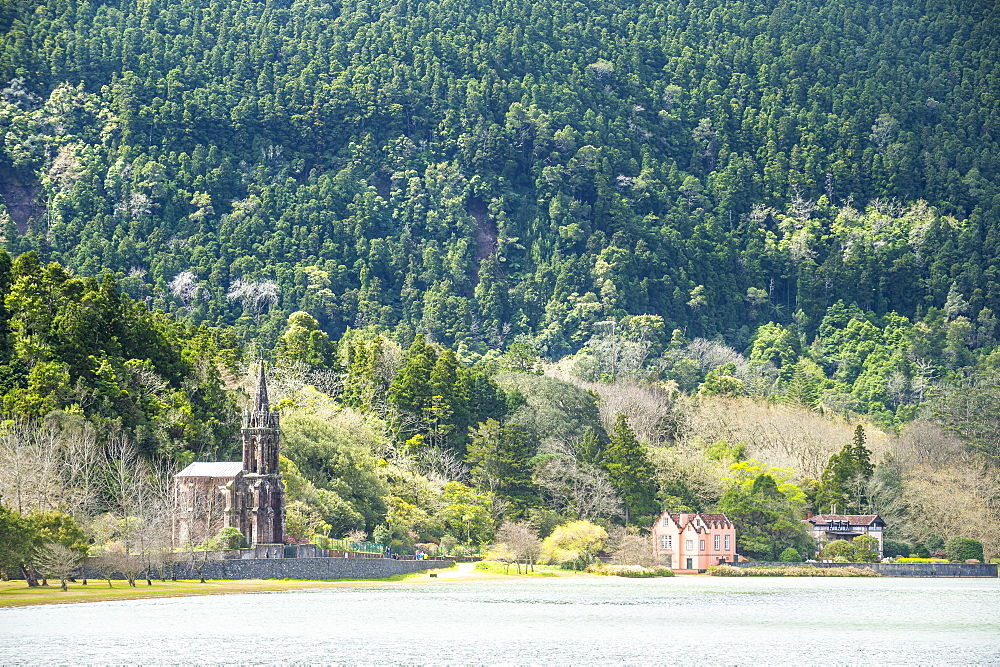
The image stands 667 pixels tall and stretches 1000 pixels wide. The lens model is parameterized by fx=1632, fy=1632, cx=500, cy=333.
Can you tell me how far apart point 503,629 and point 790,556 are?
6721cm

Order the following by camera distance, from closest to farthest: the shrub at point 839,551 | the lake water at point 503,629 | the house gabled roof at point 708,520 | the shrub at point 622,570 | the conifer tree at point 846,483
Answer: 1. the lake water at point 503,629
2. the shrub at point 622,570
3. the house gabled roof at point 708,520
4. the shrub at point 839,551
5. the conifer tree at point 846,483

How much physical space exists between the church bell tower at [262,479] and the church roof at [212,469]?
2.22 ft

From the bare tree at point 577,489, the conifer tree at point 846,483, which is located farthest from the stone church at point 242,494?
the conifer tree at point 846,483

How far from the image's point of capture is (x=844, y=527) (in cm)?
14175

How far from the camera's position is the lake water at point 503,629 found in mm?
63031

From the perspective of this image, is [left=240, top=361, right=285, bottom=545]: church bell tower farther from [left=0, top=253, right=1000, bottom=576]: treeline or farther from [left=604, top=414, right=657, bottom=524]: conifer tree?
[left=604, top=414, right=657, bottom=524]: conifer tree

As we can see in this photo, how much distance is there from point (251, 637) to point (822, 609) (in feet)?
117

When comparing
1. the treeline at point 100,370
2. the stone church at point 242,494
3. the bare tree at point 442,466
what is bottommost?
the stone church at point 242,494

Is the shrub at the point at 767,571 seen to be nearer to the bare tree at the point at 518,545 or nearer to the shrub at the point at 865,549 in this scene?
the shrub at the point at 865,549

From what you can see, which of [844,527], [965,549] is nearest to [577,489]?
[844,527]

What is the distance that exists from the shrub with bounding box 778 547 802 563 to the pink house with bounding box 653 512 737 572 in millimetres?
4323

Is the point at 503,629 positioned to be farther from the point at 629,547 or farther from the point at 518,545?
the point at 629,547

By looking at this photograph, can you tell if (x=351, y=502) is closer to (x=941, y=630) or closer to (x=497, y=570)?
(x=497, y=570)

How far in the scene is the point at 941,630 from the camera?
77312mm
